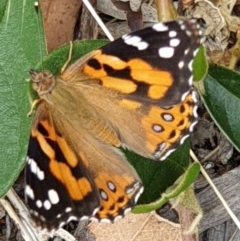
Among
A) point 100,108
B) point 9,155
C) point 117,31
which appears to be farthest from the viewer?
point 117,31

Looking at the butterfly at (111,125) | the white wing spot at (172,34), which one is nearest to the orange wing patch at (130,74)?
the butterfly at (111,125)

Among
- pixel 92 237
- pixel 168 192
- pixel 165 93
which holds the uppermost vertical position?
pixel 165 93

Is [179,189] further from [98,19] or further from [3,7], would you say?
[3,7]

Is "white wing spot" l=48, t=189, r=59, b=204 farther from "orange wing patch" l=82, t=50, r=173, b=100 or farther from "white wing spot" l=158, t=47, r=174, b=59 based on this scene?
"white wing spot" l=158, t=47, r=174, b=59

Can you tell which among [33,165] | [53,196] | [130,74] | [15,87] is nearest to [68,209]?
[53,196]

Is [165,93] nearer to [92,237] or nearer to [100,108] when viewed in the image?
[100,108]

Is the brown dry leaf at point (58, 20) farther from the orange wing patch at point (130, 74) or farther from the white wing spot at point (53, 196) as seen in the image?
the white wing spot at point (53, 196)

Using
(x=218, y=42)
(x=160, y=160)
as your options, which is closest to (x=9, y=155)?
(x=160, y=160)
